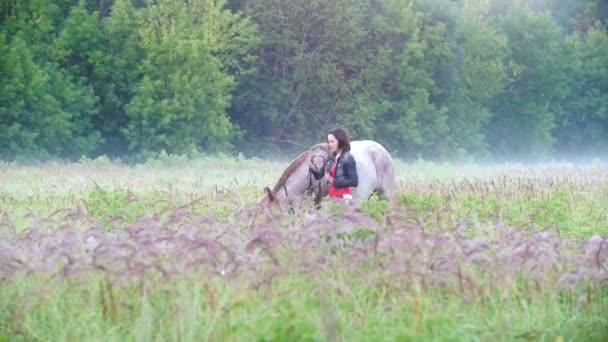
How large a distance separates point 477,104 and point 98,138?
26.8 m

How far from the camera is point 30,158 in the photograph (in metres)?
38.1

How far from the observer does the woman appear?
1245cm

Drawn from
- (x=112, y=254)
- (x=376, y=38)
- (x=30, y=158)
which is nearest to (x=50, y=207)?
(x=112, y=254)

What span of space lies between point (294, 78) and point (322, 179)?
1426 inches

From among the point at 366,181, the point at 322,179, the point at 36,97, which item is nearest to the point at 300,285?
the point at 322,179

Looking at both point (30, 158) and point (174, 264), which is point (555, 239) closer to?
point (174, 264)

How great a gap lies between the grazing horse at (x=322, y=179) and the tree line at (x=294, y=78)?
25.8 meters

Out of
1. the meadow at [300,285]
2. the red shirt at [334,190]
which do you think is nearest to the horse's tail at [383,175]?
the red shirt at [334,190]

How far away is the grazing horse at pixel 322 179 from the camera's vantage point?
43.2 ft

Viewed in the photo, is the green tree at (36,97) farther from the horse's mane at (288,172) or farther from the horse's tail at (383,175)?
the horse's mane at (288,172)

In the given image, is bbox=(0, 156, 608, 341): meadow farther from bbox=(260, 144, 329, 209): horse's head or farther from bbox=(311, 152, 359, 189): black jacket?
bbox=(260, 144, 329, 209): horse's head

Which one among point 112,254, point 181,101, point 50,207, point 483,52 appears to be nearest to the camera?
point 112,254

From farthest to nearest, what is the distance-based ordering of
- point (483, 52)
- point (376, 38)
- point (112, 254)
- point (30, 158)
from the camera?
point (483, 52), point (376, 38), point (30, 158), point (112, 254)

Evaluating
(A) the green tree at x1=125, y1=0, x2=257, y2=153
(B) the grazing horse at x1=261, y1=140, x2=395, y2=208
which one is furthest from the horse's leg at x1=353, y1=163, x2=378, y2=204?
(A) the green tree at x1=125, y1=0, x2=257, y2=153
